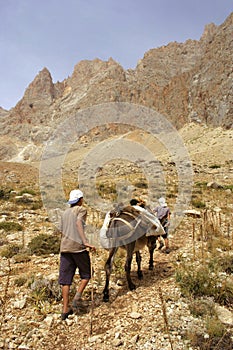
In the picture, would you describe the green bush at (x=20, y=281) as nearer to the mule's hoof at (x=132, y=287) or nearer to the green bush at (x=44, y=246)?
the green bush at (x=44, y=246)

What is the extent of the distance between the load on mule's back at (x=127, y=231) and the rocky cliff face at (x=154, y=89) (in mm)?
53994

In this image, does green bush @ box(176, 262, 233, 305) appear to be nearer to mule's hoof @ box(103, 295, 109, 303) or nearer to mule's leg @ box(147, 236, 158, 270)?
mule's leg @ box(147, 236, 158, 270)

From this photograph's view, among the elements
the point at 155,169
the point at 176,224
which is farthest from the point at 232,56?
the point at 176,224

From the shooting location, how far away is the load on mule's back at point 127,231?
5.35m

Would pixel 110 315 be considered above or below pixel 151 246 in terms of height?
below

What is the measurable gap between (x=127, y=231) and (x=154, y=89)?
9770 centimetres

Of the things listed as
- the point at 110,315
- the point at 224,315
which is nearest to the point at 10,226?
the point at 110,315

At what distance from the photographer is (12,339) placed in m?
4.20

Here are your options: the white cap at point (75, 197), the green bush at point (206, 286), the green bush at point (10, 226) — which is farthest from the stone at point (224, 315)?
the green bush at point (10, 226)

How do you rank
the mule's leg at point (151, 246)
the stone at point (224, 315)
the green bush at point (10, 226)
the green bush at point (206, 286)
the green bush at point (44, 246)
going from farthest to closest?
the green bush at point (10, 226), the green bush at point (44, 246), the mule's leg at point (151, 246), the green bush at point (206, 286), the stone at point (224, 315)

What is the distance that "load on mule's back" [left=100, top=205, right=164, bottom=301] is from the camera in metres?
5.35

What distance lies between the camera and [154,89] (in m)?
98.2

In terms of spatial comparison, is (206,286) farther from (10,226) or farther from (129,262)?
(10,226)

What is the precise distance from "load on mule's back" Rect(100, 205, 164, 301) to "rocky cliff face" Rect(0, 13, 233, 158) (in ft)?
177
